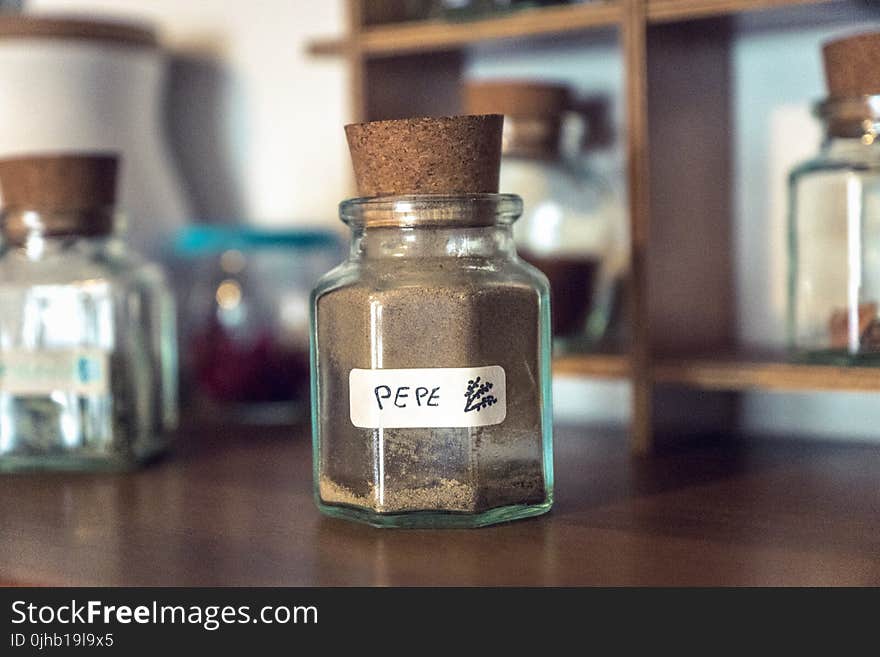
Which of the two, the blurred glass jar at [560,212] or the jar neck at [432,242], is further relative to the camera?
the blurred glass jar at [560,212]

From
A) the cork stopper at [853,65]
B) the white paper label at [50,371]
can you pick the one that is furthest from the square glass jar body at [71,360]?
the cork stopper at [853,65]

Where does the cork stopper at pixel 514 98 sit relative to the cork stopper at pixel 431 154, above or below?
above

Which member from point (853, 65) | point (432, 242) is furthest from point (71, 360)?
point (853, 65)

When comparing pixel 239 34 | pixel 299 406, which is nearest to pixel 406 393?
pixel 299 406

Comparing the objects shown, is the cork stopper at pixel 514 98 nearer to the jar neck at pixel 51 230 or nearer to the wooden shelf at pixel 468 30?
the wooden shelf at pixel 468 30

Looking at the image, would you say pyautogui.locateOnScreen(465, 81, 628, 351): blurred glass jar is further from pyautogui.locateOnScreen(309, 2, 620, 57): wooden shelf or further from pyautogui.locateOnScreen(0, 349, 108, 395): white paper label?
pyautogui.locateOnScreen(0, 349, 108, 395): white paper label

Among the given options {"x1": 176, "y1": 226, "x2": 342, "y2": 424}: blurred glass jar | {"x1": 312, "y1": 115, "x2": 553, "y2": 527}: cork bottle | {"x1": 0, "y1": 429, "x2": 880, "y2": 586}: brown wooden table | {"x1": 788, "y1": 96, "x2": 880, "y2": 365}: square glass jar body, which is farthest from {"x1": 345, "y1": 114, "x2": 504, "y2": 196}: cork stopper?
{"x1": 176, "y1": 226, "x2": 342, "y2": 424}: blurred glass jar
